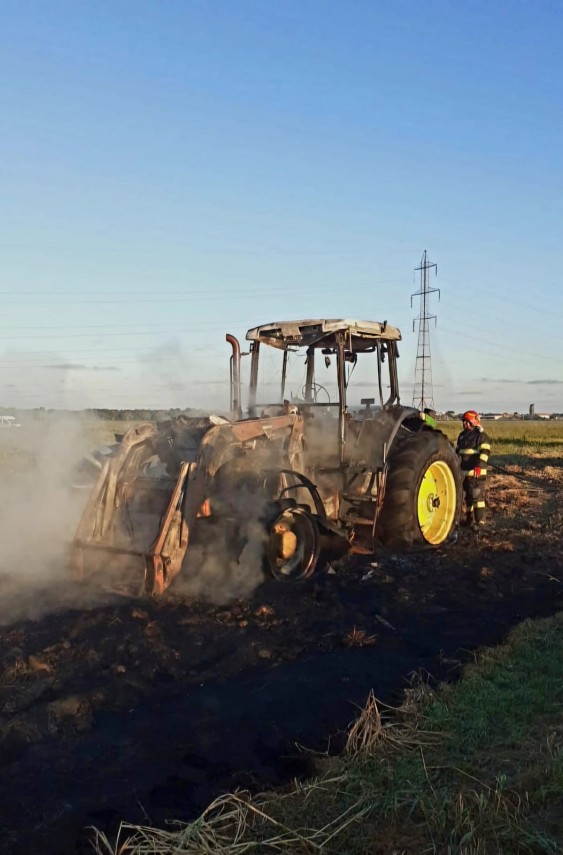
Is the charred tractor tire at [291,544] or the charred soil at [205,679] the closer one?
the charred soil at [205,679]

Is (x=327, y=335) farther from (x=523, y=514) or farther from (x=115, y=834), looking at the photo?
(x=115, y=834)

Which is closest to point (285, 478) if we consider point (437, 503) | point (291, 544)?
point (291, 544)

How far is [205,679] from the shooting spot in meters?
4.91

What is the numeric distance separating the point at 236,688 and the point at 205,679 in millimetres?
251

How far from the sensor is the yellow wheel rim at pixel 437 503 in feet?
30.9

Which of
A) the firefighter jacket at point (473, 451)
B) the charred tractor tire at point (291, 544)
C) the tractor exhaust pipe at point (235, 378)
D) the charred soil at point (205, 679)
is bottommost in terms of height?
the charred soil at point (205, 679)

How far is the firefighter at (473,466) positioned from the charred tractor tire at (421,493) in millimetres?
503

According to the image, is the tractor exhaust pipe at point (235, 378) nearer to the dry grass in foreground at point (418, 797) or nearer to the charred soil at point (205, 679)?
the charred soil at point (205, 679)

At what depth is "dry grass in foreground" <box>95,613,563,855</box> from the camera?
117 inches

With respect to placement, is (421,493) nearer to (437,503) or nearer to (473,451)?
(437,503)

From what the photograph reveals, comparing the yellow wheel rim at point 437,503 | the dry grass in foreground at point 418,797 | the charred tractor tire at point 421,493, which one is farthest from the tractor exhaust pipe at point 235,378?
the dry grass in foreground at point 418,797

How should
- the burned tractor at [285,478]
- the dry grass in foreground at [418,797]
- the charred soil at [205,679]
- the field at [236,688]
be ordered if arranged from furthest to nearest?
the burned tractor at [285,478], the charred soil at [205,679], the field at [236,688], the dry grass in foreground at [418,797]

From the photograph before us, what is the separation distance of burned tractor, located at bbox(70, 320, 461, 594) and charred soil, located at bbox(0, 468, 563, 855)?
0.47 metres

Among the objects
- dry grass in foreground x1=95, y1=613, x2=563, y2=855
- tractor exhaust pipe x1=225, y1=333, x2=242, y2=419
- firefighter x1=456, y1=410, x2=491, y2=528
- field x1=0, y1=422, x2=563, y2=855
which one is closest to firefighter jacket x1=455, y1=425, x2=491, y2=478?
firefighter x1=456, y1=410, x2=491, y2=528
